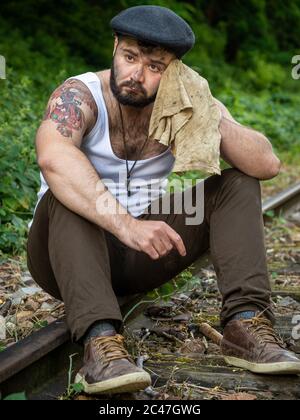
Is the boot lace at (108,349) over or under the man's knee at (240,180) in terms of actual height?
under

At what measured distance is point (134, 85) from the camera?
362cm

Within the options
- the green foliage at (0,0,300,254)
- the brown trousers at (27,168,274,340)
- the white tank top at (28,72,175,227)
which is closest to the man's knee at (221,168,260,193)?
the brown trousers at (27,168,274,340)

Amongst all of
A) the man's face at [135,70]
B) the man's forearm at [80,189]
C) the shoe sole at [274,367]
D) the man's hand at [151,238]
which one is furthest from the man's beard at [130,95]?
the shoe sole at [274,367]

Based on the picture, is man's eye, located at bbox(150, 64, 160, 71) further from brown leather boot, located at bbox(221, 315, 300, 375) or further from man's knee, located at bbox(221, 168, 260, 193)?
brown leather boot, located at bbox(221, 315, 300, 375)

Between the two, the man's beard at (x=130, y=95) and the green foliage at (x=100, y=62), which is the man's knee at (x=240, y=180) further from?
the green foliage at (x=100, y=62)

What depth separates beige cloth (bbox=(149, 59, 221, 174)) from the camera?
3.59 m

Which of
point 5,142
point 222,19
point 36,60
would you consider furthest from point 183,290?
point 222,19

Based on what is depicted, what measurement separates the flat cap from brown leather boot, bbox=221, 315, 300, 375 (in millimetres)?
1254

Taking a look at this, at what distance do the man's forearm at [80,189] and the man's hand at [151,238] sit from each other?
47 millimetres

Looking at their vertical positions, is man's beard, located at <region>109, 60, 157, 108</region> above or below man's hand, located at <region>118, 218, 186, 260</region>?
above

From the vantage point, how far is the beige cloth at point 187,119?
3.59 meters

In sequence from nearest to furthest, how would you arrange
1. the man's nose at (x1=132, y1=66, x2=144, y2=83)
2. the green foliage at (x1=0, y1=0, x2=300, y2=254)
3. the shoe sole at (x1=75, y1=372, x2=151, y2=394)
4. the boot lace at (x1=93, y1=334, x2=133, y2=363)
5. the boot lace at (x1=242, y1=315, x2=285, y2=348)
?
the shoe sole at (x1=75, y1=372, x2=151, y2=394) < the boot lace at (x1=93, y1=334, x2=133, y2=363) < the boot lace at (x1=242, y1=315, x2=285, y2=348) < the man's nose at (x1=132, y1=66, x2=144, y2=83) < the green foliage at (x1=0, y1=0, x2=300, y2=254)

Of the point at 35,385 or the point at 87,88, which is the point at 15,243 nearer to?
the point at 87,88

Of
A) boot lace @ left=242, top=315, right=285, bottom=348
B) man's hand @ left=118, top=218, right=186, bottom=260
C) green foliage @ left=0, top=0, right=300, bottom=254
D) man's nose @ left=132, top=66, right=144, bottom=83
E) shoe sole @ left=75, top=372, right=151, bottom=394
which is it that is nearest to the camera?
shoe sole @ left=75, top=372, right=151, bottom=394
